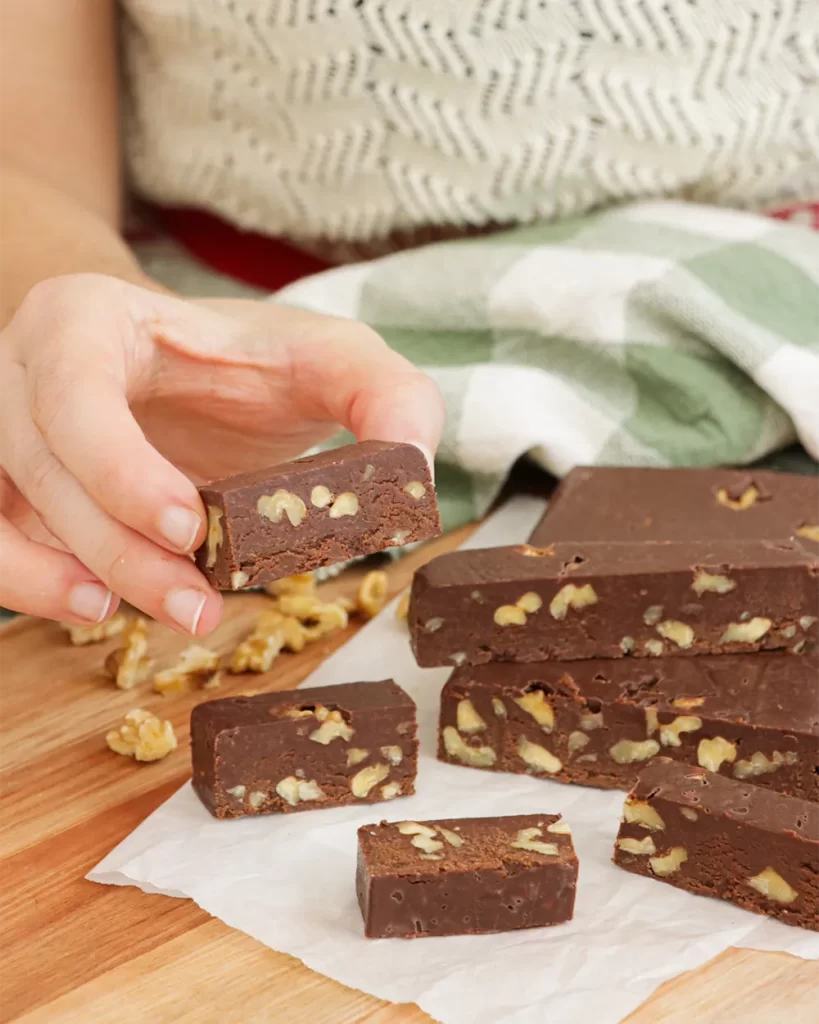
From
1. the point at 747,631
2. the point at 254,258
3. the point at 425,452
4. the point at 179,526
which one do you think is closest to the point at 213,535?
the point at 179,526

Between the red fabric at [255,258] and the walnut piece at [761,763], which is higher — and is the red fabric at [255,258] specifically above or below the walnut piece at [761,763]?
above

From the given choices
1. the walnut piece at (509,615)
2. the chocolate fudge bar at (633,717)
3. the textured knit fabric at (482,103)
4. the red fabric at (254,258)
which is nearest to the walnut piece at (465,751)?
the chocolate fudge bar at (633,717)

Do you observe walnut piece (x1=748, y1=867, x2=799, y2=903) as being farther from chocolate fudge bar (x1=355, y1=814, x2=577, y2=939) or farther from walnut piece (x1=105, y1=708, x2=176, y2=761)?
walnut piece (x1=105, y1=708, x2=176, y2=761)

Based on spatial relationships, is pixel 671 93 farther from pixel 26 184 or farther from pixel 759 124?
pixel 26 184

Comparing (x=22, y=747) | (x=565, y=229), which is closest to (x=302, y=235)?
(x=565, y=229)

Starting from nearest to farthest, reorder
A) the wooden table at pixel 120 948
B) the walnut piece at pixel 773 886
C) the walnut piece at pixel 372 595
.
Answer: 1. the wooden table at pixel 120 948
2. the walnut piece at pixel 773 886
3. the walnut piece at pixel 372 595

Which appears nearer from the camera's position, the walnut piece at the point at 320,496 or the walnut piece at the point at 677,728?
the walnut piece at the point at 320,496

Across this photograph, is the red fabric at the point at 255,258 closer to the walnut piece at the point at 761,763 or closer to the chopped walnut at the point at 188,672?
the chopped walnut at the point at 188,672
